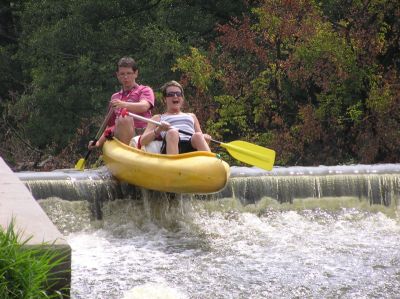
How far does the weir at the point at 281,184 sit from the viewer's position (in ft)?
24.4

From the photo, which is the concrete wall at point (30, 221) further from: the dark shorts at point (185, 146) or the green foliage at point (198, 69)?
the green foliage at point (198, 69)

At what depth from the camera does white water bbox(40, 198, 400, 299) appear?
494cm

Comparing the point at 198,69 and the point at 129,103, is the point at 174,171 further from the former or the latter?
the point at 198,69

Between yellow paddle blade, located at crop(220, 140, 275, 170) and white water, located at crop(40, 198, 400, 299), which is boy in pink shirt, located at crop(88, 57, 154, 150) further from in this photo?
yellow paddle blade, located at crop(220, 140, 275, 170)

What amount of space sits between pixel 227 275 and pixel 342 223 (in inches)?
93.4

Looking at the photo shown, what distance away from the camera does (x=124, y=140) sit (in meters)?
7.58

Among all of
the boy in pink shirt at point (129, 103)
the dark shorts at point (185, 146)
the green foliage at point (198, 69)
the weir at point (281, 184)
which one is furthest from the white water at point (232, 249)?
the green foliage at point (198, 69)

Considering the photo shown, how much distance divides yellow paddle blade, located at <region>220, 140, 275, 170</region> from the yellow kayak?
72 centimetres

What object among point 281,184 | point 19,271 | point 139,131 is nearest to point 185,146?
point 139,131

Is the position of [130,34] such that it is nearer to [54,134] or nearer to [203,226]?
[54,134]

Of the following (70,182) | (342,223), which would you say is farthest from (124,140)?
(342,223)

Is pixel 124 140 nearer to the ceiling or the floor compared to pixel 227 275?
nearer to the ceiling

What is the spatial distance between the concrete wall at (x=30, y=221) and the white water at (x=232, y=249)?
64 cm

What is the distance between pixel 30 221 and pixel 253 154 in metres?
3.86
